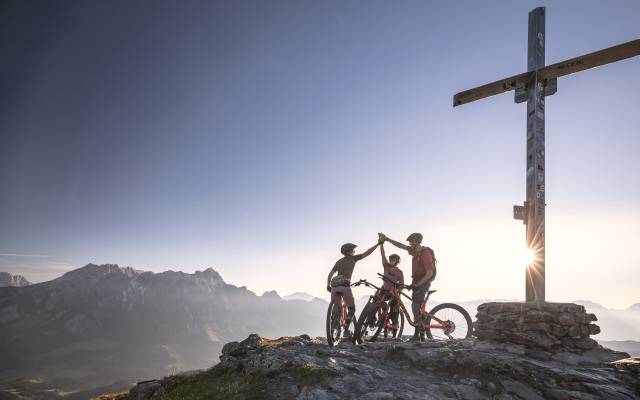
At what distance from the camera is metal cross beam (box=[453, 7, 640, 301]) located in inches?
355

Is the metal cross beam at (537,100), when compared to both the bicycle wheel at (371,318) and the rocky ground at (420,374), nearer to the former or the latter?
the rocky ground at (420,374)

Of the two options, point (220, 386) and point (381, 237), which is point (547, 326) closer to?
point (381, 237)

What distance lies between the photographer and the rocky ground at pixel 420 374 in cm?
662

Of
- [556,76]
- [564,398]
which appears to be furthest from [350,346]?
[556,76]

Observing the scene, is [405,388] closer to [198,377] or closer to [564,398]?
[564,398]

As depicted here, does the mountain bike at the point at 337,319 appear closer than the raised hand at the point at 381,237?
Yes

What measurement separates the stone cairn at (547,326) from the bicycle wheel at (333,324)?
463 cm

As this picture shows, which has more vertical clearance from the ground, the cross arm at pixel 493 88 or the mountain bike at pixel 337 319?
the cross arm at pixel 493 88

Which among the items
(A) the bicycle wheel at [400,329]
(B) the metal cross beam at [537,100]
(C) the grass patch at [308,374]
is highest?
(B) the metal cross beam at [537,100]

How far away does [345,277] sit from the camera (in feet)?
36.3

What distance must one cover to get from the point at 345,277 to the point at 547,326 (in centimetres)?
580

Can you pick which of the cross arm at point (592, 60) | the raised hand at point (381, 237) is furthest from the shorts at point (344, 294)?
the cross arm at point (592, 60)

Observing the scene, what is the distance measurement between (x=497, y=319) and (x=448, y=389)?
3179 mm

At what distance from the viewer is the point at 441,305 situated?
11.5 m
